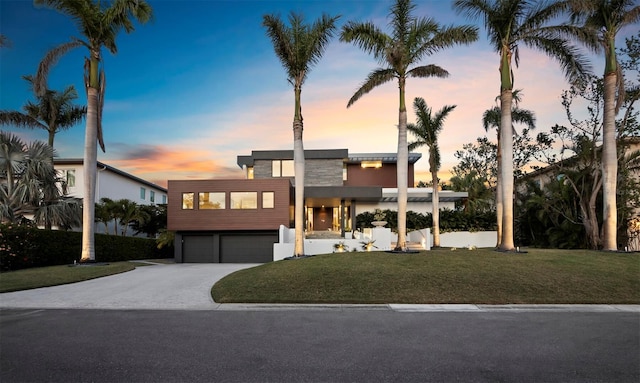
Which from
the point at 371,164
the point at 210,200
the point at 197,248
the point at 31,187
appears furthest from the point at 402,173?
the point at 31,187

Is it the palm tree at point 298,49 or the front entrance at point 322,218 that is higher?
the palm tree at point 298,49

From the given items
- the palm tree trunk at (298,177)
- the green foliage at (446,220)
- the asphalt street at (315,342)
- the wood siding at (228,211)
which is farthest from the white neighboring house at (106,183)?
the asphalt street at (315,342)

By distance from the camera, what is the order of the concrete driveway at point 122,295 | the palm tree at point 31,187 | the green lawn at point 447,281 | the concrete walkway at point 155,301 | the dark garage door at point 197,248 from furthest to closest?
1. the dark garage door at point 197,248
2. the palm tree at point 31,187
3. the green lawn at point 447,281
4. the concrete driveway at point 122,295
5. the concrete walkway at point 155,301

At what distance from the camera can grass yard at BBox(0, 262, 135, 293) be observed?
42.2ft

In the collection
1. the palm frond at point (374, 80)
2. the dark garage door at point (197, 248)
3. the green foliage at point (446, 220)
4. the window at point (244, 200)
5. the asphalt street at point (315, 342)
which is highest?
the palm frond at point (374, 80)

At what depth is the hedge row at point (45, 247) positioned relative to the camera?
17.1 m

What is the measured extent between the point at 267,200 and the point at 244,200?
170 cm

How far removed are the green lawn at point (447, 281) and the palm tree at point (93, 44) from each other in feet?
37.0

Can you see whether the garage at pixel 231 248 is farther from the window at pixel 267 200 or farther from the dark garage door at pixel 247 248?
the window at pixel 267 200

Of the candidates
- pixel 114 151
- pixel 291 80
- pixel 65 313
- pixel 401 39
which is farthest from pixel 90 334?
pixel 114 151

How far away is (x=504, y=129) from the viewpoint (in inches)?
629

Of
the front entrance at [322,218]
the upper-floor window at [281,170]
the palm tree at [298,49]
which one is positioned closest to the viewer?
the palm tree at [298,49]

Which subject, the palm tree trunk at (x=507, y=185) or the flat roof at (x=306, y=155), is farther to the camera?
the flat roof at (x=306, y=155)

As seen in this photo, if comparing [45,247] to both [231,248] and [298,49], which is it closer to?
[231,248]
